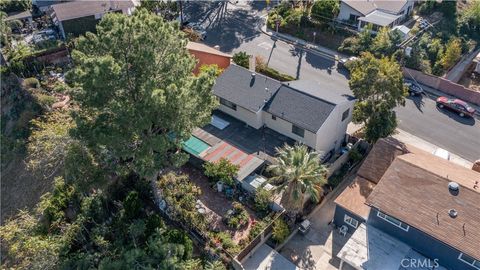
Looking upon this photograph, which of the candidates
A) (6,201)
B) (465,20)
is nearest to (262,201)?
(6,201)

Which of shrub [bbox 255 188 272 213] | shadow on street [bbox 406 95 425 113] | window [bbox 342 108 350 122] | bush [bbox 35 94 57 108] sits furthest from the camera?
shadow on street [bbox 406 95 425 113]

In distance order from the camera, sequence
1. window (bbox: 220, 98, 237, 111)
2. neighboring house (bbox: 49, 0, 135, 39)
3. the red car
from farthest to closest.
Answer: neighboring house (bbox: 49, 0, 135, 39)
the red car
window (bbox: 220, 98, 237, 111)

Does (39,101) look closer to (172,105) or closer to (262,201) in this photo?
(172,105)

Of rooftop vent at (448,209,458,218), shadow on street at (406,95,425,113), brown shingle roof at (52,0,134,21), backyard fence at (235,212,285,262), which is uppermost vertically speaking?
brown shingle roof at (52,0,134,21)

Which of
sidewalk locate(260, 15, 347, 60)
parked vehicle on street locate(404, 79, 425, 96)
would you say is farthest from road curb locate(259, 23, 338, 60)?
parked vehicle on street locate(404, 79, 425, 96)

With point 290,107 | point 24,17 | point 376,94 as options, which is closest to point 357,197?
point 290,107

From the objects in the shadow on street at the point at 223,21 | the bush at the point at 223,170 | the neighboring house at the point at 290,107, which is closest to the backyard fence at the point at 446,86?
the neighboring house at the point at 290,107

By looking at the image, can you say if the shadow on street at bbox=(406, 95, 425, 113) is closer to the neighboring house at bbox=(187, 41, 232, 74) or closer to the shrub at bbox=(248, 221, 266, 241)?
the neighboring house at bbox=(187, 41, 232, 74)
